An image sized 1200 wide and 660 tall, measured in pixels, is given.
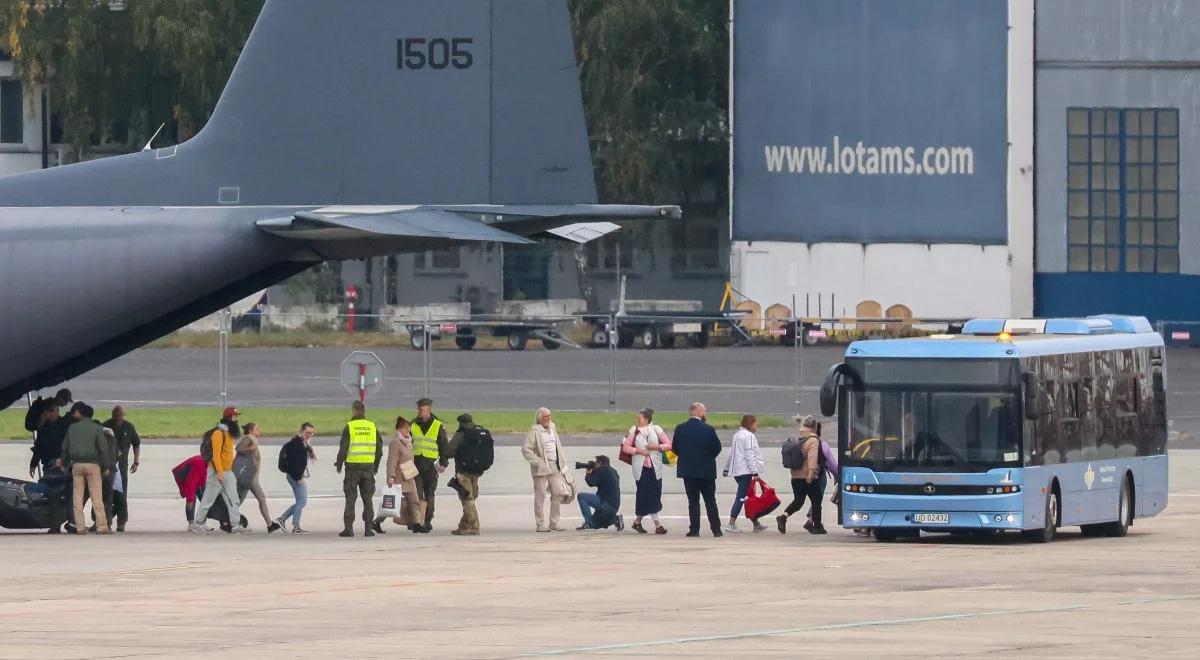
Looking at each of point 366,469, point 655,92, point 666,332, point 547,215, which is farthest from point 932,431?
point 655,92

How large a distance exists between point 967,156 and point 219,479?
41.5m

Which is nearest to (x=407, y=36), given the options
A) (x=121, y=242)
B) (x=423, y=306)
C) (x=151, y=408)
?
(x=121, y=242)

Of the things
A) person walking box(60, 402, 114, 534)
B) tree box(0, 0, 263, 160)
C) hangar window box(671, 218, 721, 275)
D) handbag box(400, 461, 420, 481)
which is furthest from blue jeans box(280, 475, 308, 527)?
hangar window box(671, 218, 721, 275)

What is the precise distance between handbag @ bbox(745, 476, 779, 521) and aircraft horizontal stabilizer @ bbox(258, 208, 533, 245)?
15.4ft

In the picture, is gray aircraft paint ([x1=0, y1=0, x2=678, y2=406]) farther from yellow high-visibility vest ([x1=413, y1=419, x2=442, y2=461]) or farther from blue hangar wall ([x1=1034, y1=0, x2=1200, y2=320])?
blue hangar wall ([x1=1034, y1=0, x2=1200, y2=320])

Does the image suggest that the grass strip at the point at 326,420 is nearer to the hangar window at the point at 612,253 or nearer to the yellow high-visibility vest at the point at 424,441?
the yellow high-visibility vest at the point at 424,441

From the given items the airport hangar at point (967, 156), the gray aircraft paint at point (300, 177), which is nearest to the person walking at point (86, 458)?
the gray aircraft paint at point (300, 177)

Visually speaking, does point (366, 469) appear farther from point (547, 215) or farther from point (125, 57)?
point (125, 57)

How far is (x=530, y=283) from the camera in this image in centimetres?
7356

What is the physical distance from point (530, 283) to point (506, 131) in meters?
48.4

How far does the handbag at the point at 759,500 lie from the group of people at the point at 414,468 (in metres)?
0.10

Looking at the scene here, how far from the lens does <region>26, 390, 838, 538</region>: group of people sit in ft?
81.4

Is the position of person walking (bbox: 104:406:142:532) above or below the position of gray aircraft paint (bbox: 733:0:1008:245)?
below

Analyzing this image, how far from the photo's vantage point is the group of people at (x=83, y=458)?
2464cm
